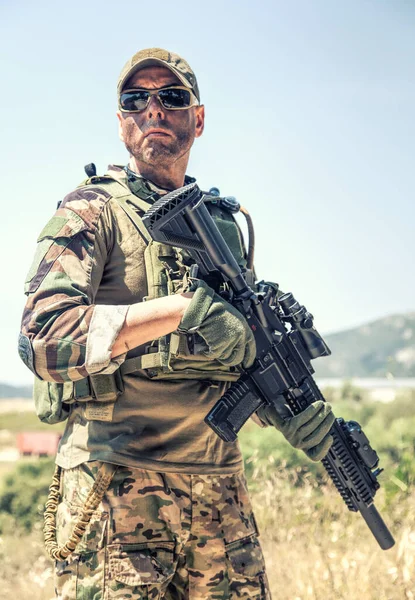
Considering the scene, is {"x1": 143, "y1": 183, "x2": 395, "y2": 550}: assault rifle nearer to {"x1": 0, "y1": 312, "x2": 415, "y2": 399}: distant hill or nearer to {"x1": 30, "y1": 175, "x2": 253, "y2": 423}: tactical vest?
{"x1": 30, "y1": 175, "x2": 253, "y2": 423}: tactical vest

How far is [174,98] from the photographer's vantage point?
3049mm

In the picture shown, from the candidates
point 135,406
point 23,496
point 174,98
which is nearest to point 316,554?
point 135,406

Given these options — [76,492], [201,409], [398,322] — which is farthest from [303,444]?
[398,322]

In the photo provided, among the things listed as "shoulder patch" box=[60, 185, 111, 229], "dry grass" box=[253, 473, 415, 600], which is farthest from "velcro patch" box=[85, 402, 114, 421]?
"dry grass" box=[253, 473, 415, 600]

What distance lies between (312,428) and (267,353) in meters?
0.33

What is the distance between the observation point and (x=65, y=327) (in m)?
2.44

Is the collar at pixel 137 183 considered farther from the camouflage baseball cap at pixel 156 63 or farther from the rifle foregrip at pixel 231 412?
the rifle foregrip at pixel 231 412

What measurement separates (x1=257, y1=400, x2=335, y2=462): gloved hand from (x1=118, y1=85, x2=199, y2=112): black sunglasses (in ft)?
4.43

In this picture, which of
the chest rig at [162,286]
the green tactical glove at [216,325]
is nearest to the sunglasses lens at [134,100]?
the chest rig at [162,286]

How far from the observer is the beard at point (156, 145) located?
9.81 ft

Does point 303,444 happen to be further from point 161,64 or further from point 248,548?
point 161,64

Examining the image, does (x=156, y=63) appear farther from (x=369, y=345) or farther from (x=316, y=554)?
(x=369, y=345)

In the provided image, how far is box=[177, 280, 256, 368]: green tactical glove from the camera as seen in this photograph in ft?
8.18

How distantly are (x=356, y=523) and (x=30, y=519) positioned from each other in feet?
13.2
